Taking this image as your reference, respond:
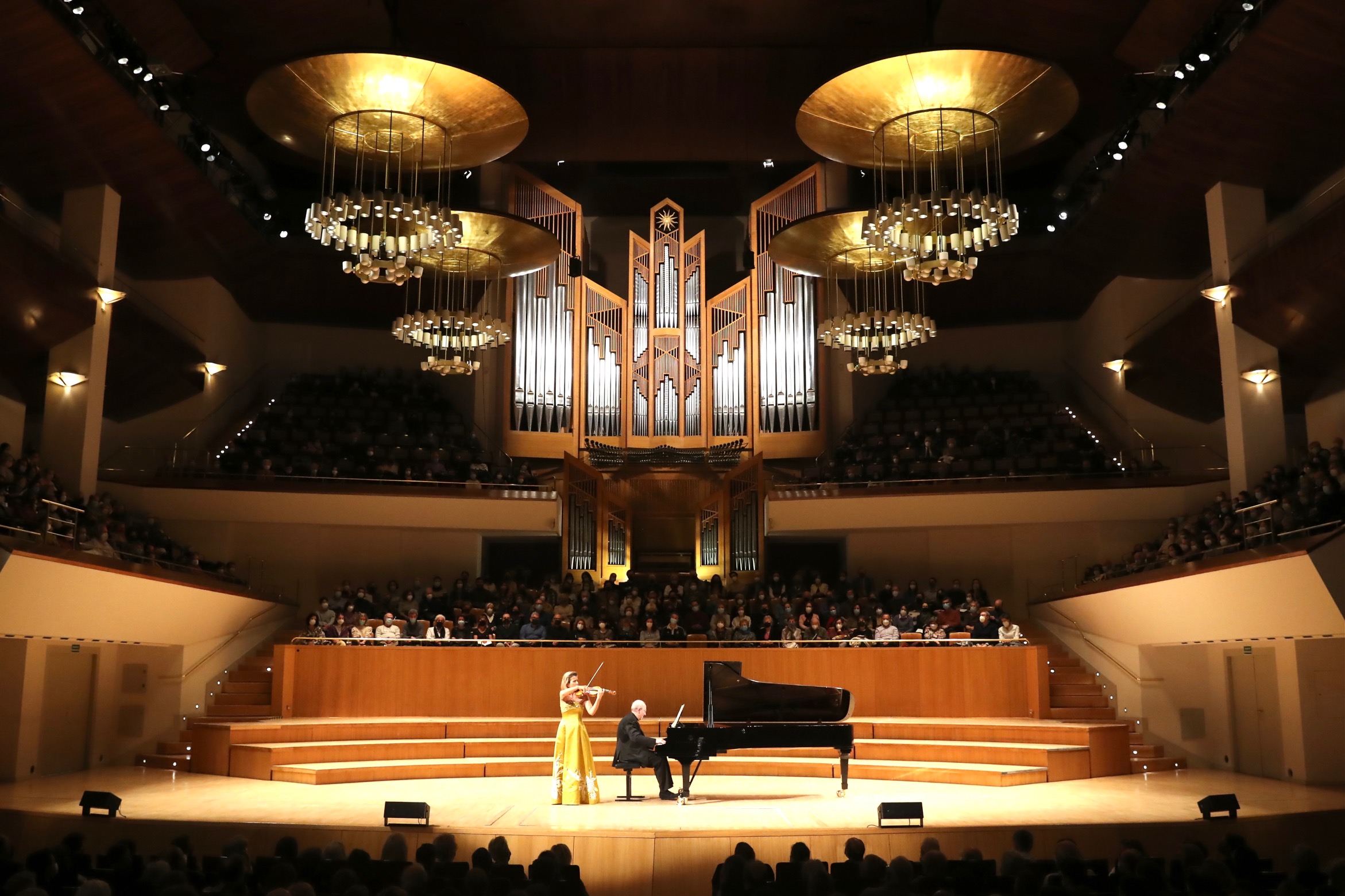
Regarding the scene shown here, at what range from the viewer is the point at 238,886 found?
4.41m

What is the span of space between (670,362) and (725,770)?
26.3 ft

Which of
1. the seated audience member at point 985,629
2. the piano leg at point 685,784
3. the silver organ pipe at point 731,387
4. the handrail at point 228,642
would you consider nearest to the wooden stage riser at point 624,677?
the seated audience member at point 985,629

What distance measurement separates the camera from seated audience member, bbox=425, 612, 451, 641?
13.0 metres

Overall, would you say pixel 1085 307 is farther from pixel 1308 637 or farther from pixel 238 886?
pixel 238 886

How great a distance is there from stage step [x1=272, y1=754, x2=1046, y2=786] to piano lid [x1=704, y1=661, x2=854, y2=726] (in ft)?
4.15

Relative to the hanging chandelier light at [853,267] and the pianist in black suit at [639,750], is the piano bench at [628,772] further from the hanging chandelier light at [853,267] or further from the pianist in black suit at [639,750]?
the hanging chandelier light at [853,267]

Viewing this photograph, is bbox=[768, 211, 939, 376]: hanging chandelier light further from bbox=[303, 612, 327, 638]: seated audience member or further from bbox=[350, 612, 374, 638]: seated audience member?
bbox=[303, 612, 327, 638]: seated audience member

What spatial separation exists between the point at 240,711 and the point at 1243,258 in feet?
37.6

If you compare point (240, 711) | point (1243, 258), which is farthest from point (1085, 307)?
point (240, 711)

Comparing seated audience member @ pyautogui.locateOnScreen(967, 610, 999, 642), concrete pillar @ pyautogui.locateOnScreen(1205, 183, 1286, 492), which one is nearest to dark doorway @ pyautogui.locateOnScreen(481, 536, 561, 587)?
seated audience member @ pyautogui.locateOnScreen(967, 610, 999, 642)

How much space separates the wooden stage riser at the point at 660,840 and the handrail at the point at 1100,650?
4.73 meters

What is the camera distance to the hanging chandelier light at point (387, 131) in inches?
375

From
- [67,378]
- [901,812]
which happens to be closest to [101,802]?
[901,812]

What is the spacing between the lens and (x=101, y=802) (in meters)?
7.83
